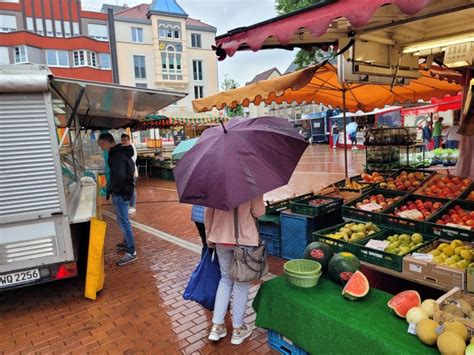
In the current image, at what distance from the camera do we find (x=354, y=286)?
8.25ft

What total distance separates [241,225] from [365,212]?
2071 millimetres

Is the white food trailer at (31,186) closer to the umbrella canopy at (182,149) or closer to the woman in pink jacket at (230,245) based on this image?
the umbrella canopy at (182,149)

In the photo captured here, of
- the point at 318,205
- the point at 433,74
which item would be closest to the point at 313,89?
the point at 433,74

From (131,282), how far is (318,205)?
9.42 feet

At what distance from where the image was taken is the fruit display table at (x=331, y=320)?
200cm

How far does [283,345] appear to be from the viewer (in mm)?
2713

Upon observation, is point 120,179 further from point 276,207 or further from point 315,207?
point 315,207

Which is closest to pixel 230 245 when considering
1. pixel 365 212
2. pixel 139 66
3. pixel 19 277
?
pixel 365 212

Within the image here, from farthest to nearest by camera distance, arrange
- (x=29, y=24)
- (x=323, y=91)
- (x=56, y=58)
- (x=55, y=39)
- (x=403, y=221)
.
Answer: (x=29, y=24), (x=56, y=58), (x=55, y=39), (x=323, y=91), (x=403, y=221)

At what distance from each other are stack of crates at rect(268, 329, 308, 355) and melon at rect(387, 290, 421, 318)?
76 centimetres

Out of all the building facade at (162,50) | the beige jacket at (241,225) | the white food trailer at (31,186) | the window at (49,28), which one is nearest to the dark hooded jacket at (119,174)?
the white food trailer at (31,186)

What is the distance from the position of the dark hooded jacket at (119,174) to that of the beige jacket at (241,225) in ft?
8.73

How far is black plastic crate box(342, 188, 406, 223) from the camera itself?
418 cm

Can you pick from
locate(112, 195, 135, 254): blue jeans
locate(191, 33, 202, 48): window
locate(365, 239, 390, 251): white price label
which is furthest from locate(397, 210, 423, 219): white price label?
locate(191, 33, 202, 48): window
